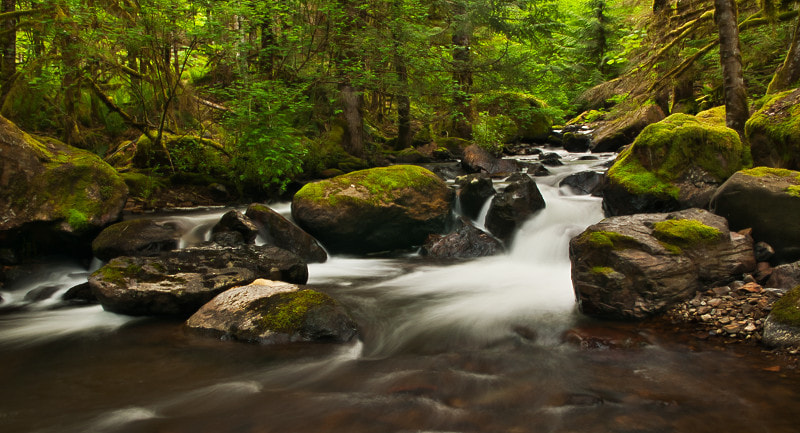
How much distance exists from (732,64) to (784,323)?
18.2ft

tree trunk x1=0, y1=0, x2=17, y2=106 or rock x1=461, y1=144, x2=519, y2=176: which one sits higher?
tree trunk x1=0, y1=0, x2=17, y2=106

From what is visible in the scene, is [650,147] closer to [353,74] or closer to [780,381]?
[780,381]

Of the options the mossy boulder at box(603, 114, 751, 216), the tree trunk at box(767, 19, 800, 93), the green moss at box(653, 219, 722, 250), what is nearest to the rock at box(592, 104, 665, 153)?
the tree trunk at box(767, 19, 800, 93)

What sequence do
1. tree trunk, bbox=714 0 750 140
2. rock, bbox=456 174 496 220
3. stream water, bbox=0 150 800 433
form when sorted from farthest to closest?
rock, bbox=456 174 496 220 < tree trunk, bbox=714 0 750 140 < stream water, bbox=0 150 800 433

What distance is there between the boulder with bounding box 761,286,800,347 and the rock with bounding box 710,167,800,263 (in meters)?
1.47

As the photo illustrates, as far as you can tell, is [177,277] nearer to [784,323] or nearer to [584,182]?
[784,323]

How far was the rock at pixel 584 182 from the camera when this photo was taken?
Result: 10223mm

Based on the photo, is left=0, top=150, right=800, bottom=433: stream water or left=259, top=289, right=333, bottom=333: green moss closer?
left=0, top=150, right=800, bottom=433: stream water

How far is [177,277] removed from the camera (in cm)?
515

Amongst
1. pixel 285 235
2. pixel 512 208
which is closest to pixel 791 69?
pixel 512 208

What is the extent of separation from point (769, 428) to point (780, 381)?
2.17 ft

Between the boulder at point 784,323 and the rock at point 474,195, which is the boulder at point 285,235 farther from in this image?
the boulder at point 784,323

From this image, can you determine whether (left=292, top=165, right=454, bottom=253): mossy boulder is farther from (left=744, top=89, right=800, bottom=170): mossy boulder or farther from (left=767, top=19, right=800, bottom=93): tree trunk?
(left=767, top=19, right=800, bottom=93): tree trunk

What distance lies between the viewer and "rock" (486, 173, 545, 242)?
862 cm
